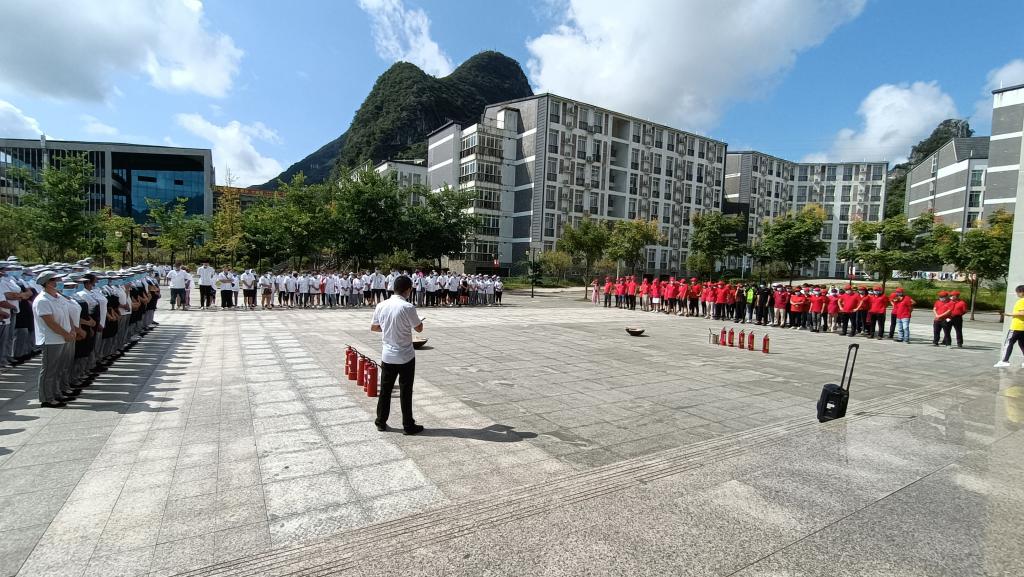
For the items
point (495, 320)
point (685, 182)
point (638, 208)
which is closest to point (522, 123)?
point (638, 208)

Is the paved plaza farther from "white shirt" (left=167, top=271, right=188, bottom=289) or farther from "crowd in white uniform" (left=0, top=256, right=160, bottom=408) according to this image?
"white shirt" (left=167, top=271, right=188, bottom=289)

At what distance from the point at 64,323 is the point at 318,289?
17913 mm

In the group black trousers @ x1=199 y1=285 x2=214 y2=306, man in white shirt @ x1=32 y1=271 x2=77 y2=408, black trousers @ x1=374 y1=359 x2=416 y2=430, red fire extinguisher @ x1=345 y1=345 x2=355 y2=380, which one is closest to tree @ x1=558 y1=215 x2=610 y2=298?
black trousers @ x1=199 y1=285 x2=214 y2=306

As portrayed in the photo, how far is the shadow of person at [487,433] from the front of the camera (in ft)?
20.0

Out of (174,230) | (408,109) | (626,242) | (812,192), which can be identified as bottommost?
(174,230)

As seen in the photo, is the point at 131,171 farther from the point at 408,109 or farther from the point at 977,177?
the point at 977,177

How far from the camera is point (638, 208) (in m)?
62.2

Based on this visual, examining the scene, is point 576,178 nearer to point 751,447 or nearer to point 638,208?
A: point 638,208

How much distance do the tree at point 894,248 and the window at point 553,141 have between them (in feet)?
96.6

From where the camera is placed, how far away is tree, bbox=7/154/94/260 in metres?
24.6

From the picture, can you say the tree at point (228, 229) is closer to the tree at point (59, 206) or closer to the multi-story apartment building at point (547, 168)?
the tree at point (59, 206)

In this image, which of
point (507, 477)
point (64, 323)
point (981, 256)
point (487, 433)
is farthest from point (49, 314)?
point (981, 256)

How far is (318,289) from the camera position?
24.5 m

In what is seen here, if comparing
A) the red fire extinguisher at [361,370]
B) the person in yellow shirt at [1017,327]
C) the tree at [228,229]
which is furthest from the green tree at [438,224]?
the person in yellow shirt at [1017,327]
